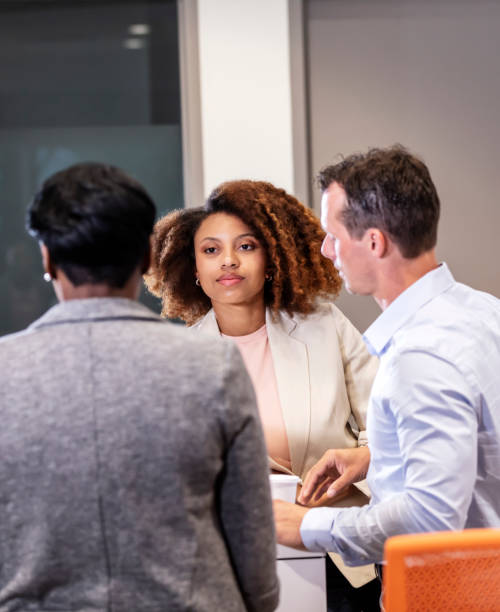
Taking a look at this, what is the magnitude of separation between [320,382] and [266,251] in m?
0.43

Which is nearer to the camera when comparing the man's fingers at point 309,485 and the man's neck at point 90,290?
the man's neck at point 90,290

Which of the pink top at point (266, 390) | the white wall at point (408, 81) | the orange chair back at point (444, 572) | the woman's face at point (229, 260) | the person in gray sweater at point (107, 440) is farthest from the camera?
the white wall at point (408, 81)

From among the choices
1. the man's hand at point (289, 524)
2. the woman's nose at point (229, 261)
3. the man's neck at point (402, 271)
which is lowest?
the man's hand at point (289, 524)

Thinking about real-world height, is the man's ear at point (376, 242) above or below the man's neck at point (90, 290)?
above

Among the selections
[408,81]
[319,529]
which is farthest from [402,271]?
[408,81]

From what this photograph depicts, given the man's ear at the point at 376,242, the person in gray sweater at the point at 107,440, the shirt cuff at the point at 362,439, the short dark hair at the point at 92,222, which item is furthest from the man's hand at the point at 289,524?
the shirt cuff at the point at 362,439

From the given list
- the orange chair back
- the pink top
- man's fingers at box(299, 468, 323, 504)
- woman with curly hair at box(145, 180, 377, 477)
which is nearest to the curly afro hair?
woman with curly hair at box(145, 180, 377, 477)

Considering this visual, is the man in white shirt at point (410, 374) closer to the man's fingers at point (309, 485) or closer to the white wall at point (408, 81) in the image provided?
the man's fingers at point (309, 485)

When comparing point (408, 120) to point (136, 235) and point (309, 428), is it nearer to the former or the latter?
point (309, 428)

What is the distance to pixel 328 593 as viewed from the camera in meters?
2.11

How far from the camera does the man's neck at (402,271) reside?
1452 mm

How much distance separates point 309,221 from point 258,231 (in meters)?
0.25

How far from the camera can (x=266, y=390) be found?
2.23m

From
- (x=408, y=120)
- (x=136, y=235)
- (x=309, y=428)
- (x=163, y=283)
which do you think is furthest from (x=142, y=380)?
(x=408, y=120)
